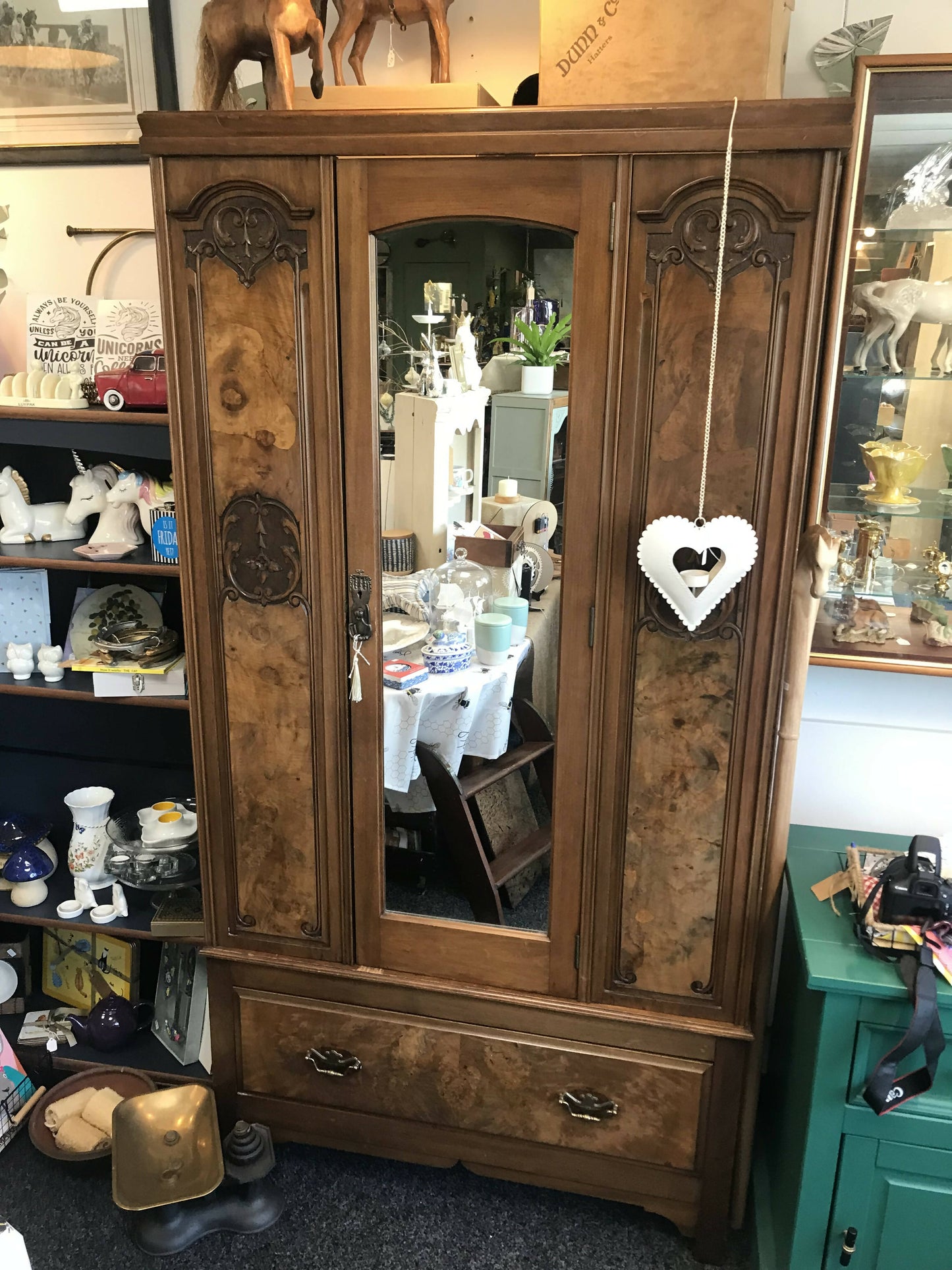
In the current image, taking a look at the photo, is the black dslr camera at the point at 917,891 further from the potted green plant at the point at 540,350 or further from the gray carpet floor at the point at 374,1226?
the potted green plant at the point at 540,350

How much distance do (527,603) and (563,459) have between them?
0.24 metres

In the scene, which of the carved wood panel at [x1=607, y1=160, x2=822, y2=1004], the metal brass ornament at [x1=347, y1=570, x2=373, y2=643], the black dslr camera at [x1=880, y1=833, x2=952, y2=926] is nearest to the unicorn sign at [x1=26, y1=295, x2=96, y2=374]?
the metal brass ornament at [x1=347, y1=570, x2=373, y2=643]

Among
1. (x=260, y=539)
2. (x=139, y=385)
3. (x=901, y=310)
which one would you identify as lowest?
(x=260, y=539)

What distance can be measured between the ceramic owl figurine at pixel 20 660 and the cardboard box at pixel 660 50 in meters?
1.46

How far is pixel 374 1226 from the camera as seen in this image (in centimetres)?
182

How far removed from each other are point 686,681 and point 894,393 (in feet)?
2.08

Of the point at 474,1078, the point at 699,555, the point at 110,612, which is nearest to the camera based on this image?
the point at 699,555

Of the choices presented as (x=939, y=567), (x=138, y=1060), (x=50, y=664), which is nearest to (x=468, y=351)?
(x=939, y=567)

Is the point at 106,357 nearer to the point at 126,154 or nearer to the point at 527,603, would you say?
the point at 126,154

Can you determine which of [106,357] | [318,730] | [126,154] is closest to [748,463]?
[318,730]

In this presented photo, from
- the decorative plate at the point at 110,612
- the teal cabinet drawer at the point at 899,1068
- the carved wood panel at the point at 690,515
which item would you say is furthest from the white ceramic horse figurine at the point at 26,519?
the teal cabinet drawer at the point at 899,1068

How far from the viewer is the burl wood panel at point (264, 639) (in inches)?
59.4

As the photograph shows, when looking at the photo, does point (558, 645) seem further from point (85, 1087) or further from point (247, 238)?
point (85, 1087)

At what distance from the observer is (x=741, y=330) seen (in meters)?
1.35
